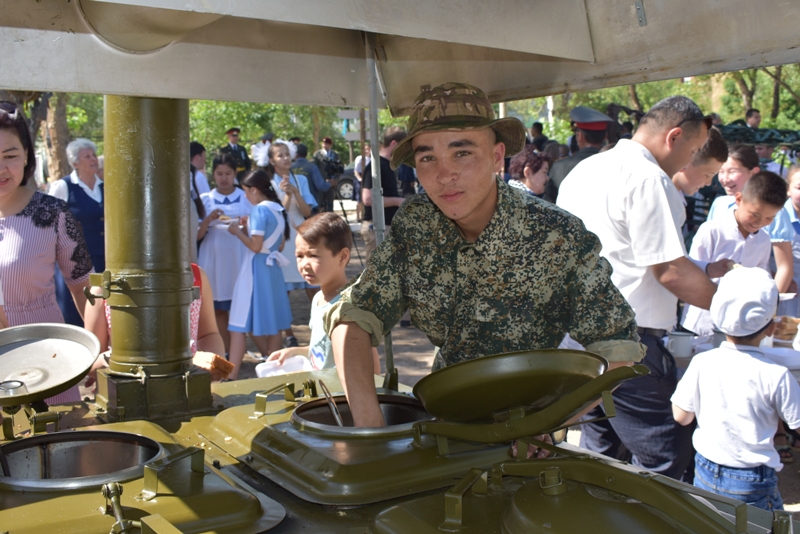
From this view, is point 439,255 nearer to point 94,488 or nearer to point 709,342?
point 94,488

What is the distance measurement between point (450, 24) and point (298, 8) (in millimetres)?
443

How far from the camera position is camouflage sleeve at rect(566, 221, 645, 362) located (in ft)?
6.47

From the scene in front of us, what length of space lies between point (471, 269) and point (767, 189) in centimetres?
300

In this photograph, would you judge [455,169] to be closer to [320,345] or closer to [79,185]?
[320,345]

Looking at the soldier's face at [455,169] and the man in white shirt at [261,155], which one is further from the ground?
the man in white shirt at [261,155]

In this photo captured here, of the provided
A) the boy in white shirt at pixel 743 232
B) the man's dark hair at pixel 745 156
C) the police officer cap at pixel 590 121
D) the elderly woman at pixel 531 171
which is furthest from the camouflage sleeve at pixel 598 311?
the elderly woman at pixel 531 171

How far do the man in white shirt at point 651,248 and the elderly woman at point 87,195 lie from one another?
11.6 feet

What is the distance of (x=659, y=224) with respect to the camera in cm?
305

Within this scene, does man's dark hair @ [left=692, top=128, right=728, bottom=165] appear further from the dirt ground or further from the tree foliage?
the tree foliage

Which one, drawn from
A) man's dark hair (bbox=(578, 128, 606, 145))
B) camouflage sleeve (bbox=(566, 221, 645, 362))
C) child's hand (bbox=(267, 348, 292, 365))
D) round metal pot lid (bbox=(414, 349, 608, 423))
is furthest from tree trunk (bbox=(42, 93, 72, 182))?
round metal pot lid (bbox=(414, 349, 608, 423))

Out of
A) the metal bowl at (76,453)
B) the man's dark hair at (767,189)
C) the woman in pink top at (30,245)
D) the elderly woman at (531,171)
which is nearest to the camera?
the metal bowl at (76,453)

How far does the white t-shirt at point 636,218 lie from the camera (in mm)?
3055

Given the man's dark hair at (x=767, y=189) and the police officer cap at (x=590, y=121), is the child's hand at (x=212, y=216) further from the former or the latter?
the man's dark hair at (x=767, y=189)

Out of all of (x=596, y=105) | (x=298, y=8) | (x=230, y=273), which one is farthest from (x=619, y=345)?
(x=596, y=105)
